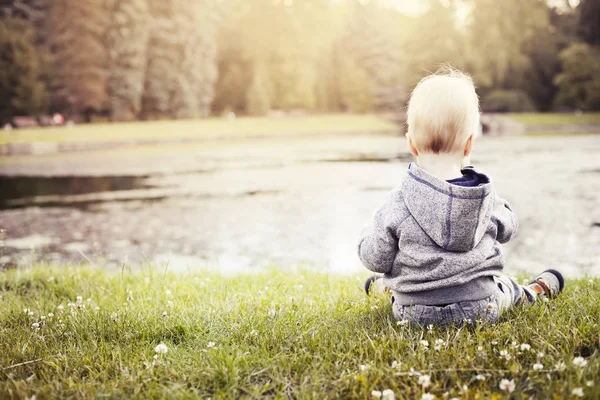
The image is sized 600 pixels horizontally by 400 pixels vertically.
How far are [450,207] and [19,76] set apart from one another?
118 feet

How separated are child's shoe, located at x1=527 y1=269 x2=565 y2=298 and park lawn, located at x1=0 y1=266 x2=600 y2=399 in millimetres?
76

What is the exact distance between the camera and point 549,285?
9.81ft

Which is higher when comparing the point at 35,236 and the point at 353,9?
the point at 353,9

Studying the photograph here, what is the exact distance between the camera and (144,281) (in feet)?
13.5

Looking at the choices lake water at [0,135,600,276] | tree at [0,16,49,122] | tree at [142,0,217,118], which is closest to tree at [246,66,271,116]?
tree at [142,0,217,118]

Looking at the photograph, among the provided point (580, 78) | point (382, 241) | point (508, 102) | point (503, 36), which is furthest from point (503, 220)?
point (503, 36)

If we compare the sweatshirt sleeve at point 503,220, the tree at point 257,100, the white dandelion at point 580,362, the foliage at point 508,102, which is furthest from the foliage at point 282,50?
the white dandelion at point 580,362

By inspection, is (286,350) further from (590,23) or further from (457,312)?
(590,23)

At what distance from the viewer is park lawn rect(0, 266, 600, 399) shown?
1943 millimetres

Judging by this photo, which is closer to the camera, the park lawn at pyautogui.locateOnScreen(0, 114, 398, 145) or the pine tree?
the park lawn at pyautogui.locateOnScreen(0, 114, 398, 145)

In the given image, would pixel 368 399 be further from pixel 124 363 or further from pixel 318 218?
pixel 318 218

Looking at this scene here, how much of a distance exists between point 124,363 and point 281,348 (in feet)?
2.21

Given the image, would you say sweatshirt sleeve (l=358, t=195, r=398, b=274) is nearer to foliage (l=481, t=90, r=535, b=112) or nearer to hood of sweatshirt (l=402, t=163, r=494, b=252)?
hood of sweatshirt (l=402, t=163, r=494, b=252)

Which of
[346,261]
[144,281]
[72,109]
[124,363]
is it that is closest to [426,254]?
[124,363]
